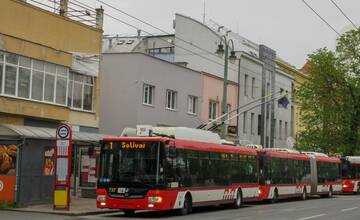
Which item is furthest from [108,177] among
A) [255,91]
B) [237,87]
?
[255,91]

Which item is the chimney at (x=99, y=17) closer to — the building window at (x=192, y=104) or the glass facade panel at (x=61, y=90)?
the glass facade panel at (x=61, y=90)

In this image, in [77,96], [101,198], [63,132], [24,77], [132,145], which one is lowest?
[101,198]

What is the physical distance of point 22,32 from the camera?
27.8 m

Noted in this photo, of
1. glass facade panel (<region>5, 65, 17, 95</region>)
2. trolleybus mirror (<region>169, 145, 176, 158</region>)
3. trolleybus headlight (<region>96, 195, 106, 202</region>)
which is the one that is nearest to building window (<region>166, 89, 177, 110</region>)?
glass facade panel (<region>5, 65, 17, 95</region>)

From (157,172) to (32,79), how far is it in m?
8.06

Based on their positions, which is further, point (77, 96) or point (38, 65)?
point (77, 96)

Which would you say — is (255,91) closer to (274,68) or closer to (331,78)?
(274,68)

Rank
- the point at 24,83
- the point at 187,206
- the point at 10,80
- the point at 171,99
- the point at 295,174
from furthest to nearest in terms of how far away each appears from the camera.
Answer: the point at 171,99
the point at 295,174
the point at 24,83
the point at 10,80
the point at 187,206

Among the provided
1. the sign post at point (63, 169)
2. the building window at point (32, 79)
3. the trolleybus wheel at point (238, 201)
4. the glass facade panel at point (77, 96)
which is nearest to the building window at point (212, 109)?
the glass facade panel at point (77, 96)

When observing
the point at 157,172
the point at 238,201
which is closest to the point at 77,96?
the point at 238,201

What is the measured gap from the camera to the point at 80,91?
3288cm

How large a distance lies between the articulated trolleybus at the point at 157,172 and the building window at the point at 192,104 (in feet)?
60.0

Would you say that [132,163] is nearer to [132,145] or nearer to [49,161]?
[132,145]

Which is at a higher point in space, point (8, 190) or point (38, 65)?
point (38, 65)
